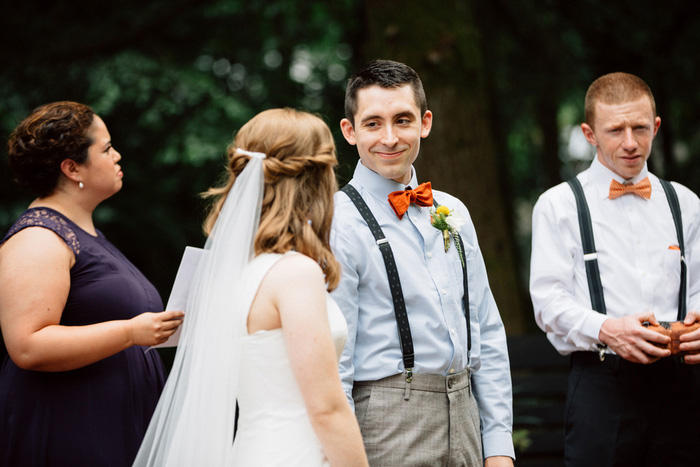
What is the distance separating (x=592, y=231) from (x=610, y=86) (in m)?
0.74

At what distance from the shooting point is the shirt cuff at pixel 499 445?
2.79 m

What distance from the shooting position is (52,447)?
2904 mm

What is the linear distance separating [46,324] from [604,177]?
2.72m

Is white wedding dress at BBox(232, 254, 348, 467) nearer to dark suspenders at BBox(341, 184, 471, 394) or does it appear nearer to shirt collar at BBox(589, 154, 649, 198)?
dark suspenders at BBox(341, 184, 471, 394)

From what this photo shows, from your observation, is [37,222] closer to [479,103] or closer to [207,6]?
[479,103]

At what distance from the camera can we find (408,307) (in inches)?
106

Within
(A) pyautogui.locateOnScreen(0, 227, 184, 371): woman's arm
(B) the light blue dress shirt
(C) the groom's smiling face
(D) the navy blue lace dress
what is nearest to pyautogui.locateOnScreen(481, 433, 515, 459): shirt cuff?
(B) the light blue dress shirt

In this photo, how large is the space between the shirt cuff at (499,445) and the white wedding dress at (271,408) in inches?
36.7

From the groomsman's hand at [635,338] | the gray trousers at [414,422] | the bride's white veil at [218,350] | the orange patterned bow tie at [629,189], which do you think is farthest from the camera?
the orange patterned bow tie at [629,189]

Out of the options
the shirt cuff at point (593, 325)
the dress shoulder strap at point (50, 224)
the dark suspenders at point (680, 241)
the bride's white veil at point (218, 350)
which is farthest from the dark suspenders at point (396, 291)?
the dark suspenders at point (680, 241)

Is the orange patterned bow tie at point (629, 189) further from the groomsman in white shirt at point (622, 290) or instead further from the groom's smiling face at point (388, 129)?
the groom's smiling face at point (388, 129)

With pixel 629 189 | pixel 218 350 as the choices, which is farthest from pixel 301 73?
pixel 218 350

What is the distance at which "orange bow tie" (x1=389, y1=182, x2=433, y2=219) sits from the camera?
2.82m

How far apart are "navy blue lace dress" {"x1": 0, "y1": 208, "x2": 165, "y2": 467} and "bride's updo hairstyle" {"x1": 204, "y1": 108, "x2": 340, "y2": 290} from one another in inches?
41.7
